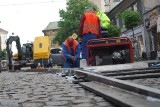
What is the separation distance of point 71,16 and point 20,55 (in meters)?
35.1

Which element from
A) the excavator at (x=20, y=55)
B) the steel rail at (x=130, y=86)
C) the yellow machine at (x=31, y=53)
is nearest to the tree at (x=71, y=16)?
the excavator at (x=20, y=55)

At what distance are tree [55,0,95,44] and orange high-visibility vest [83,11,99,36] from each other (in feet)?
177

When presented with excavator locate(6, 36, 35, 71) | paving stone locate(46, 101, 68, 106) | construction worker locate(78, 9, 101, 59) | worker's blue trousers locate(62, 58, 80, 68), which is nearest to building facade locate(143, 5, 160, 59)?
excavator locate(6, 36, 35, 71)

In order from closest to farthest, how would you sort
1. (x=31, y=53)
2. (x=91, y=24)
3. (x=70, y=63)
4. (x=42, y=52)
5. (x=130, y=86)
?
1. (x=130, y=86)
2. (x=91, y=24)
3. (x=70, y=63)
4. (x=42, y=52)
5. (x=31, y=53)

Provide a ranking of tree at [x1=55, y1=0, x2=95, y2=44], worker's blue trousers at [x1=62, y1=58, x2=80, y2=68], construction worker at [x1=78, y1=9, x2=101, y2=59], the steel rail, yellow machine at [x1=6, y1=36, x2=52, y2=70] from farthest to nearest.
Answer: tree at [x1=55, y1=0, x2=95, y2=44] → yellow machine at [x1=6, y1=36, x2=52, y2=70] → worker's blue trousers at [x1=62, y1=58, x2=80, y2=68] → construction worker at [x1=78, y1=9, x2=101, y2=59] → the steel rail

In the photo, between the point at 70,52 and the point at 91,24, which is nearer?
the point at 91,24

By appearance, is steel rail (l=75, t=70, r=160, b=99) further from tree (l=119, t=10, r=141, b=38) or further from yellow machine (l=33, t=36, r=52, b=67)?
tree (l=119, t=10, r=141, b=38)

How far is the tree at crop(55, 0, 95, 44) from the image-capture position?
213ft

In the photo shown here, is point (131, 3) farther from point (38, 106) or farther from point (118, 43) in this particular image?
point (38, 106)

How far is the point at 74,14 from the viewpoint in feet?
215

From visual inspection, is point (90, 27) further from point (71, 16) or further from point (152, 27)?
point (71, 16)

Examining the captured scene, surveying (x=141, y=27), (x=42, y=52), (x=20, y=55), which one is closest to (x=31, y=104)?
(x=42, y=52)

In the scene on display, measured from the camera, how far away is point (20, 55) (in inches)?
1224

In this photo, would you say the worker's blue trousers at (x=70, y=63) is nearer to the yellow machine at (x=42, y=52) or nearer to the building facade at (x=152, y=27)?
the yellow machine at (x=42, y=52)
